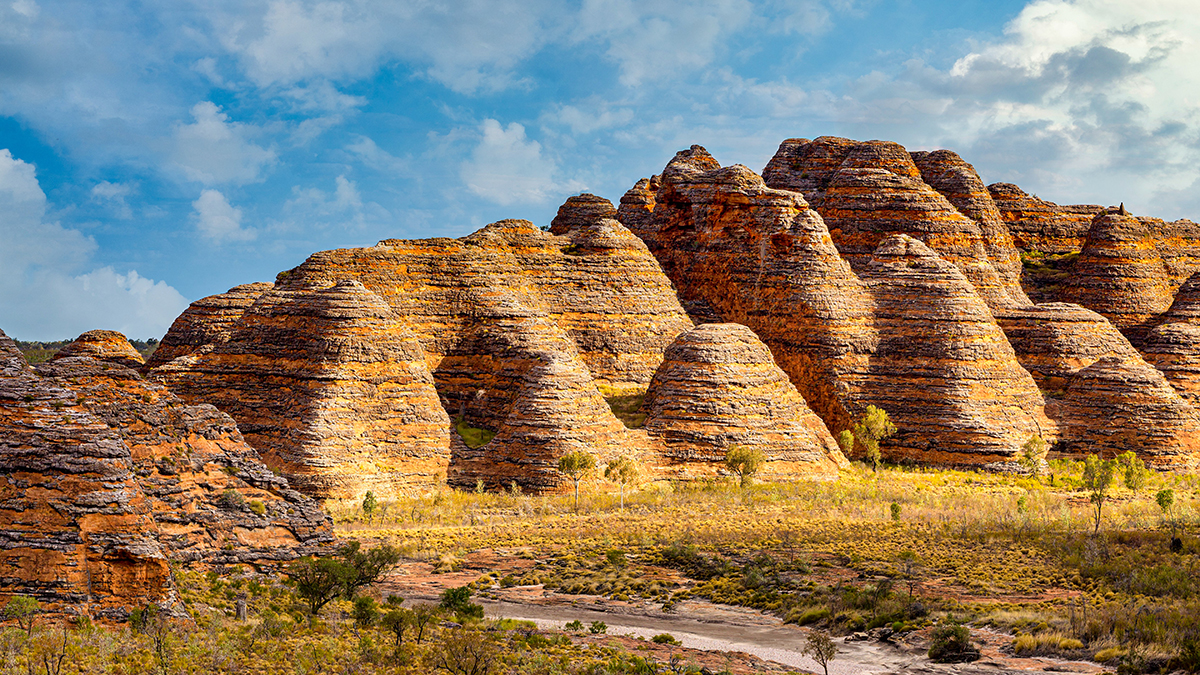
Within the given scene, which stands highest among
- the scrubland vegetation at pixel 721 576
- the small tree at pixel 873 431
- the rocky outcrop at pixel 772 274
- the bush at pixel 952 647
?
the rocky outcrop at pixel 772 274

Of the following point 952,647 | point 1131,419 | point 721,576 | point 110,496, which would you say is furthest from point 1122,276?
point 110,496

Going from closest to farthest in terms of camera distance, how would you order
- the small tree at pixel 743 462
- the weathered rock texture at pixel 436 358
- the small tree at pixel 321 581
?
the small tree at pixel 321 581, the weathered rock texture at pixel 436 358, the small tree at pixel 743 462

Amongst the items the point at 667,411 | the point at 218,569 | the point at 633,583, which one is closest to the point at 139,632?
the point at 218,569

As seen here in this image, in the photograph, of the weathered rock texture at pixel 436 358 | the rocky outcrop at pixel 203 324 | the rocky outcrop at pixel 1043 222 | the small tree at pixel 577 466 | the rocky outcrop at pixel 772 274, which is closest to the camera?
the small tree at pixel 577 466

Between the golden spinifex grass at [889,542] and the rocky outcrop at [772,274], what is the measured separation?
26.5ft

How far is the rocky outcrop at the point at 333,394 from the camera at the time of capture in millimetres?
44438

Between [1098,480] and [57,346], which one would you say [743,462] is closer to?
[1098,480]

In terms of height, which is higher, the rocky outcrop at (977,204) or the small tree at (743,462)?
the rocky outcrop at (977,204)

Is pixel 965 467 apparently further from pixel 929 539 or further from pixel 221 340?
pixel 221 340

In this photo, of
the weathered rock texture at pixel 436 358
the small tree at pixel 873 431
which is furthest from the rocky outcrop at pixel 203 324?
the small tree at pixel 873 431

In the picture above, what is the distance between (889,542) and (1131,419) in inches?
1016

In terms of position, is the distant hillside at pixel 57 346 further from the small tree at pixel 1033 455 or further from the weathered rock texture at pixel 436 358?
the small tree at pixel 1033 455

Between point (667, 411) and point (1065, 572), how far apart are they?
21.0 m

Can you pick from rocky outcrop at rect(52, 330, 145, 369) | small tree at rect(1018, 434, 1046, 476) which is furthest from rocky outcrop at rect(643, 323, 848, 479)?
rocky outcrop at rect(52, 330, 145, 369)
